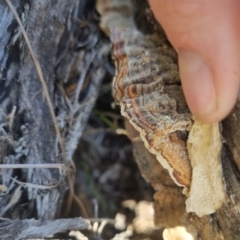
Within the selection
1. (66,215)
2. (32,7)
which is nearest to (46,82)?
(32,7)

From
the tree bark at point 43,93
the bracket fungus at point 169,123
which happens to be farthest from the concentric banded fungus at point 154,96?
the tree bark at point 43,93

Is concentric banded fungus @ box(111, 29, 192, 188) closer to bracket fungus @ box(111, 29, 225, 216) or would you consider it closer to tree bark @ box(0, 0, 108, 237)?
bracket fungus @ box(111, 29, 225, 216)

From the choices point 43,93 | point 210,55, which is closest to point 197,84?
point 210,55

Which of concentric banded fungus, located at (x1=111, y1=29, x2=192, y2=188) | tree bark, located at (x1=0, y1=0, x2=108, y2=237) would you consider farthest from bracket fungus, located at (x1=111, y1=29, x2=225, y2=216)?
tree bark, located at (x1=0, y1=0, x2=108, y2=237)

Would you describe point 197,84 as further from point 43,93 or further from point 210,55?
point 43,93

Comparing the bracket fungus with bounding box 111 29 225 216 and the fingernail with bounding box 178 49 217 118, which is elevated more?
the fingernail with bounding box 178 49 217 118

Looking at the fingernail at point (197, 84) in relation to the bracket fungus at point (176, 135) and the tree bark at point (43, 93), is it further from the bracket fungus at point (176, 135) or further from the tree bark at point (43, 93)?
the tree bark at point (43, 93)
